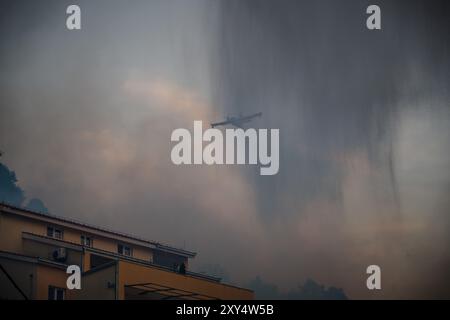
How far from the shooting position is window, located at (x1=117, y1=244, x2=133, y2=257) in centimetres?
6744

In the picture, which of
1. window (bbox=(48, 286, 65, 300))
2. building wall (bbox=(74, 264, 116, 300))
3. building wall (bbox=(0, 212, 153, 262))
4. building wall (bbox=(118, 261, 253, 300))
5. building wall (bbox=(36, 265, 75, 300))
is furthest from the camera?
building wall (bbox=(0, 212, 153, 262))

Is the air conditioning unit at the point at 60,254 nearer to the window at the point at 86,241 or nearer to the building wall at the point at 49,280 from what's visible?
the building wall at the point at 49,280

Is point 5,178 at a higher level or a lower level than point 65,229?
higher

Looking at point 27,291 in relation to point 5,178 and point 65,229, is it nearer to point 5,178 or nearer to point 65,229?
point 65,229

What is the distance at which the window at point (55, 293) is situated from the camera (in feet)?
183

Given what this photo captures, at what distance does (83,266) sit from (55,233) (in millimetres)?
5228

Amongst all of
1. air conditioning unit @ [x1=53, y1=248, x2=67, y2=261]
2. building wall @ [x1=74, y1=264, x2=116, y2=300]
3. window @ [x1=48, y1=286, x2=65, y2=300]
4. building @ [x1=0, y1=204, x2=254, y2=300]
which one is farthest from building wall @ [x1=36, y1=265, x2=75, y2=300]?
air conditioning unit @ [x1=53, y1=248, x2=67, y2=261]

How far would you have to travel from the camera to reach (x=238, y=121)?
237ft

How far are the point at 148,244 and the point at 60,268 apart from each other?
12.9 metres

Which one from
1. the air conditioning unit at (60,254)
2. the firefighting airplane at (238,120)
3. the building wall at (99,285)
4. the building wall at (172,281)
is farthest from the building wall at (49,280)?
the firefighting airplane at (238,120)

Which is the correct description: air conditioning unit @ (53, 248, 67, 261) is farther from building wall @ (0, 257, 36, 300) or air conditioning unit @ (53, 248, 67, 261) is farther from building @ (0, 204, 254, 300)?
building wall @ (0, 257, 36, 300)

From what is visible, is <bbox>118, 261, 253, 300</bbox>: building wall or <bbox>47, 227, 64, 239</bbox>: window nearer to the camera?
<bbox>118, 261, 253, 300</bbox>: building wall

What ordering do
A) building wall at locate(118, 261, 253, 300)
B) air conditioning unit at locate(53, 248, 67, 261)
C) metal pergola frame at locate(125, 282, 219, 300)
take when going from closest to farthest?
building wall at locate(118, 261, 253, 300) → metal pergola frame at locate(125, 282, 219, 300) → air conditioning unit at locate(53, 248, 67, 261)
